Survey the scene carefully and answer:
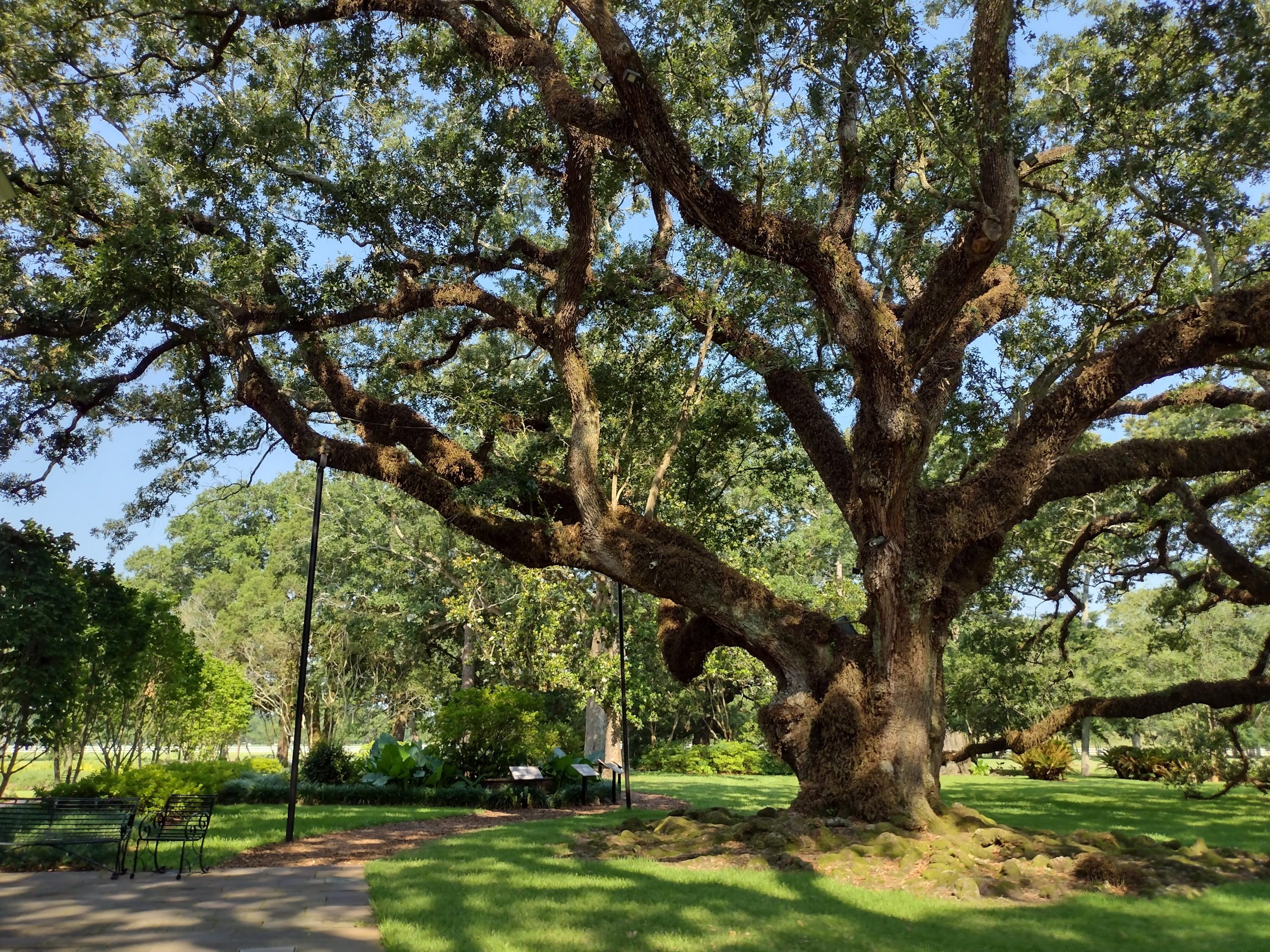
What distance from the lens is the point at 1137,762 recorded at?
2186 cm

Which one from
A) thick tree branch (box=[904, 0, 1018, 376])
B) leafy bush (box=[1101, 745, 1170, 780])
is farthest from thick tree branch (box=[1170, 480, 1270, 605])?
leafy bush (box=[1101, 745, 1170, 780])

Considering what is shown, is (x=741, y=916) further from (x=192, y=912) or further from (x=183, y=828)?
(x=183, y=828)

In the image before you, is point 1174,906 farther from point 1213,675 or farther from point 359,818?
point 1213,675

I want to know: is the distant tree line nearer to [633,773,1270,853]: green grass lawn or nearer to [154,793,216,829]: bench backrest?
[154,793,216,829]: bench backrest

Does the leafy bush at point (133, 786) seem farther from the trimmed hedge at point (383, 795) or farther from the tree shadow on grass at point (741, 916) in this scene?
the tree shadow on grass at point (741, 916)

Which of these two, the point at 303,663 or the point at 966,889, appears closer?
the point at 966,889

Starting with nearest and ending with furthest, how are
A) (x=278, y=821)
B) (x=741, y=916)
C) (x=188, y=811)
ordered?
(x=741, y=916)
(x=188, y=811)
(x=278, y=821)

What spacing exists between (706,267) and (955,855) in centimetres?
901

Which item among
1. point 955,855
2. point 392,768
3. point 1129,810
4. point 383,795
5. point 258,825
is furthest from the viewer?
point 392,768

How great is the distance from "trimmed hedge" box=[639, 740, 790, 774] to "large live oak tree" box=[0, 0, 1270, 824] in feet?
55.8

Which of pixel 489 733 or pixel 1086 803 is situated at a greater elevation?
pixel 489 733

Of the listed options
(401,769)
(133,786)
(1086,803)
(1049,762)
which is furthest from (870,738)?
(1049,762)

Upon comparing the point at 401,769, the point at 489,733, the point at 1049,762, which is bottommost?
the point at 1049,762

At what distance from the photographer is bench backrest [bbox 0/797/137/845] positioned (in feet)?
22.5
